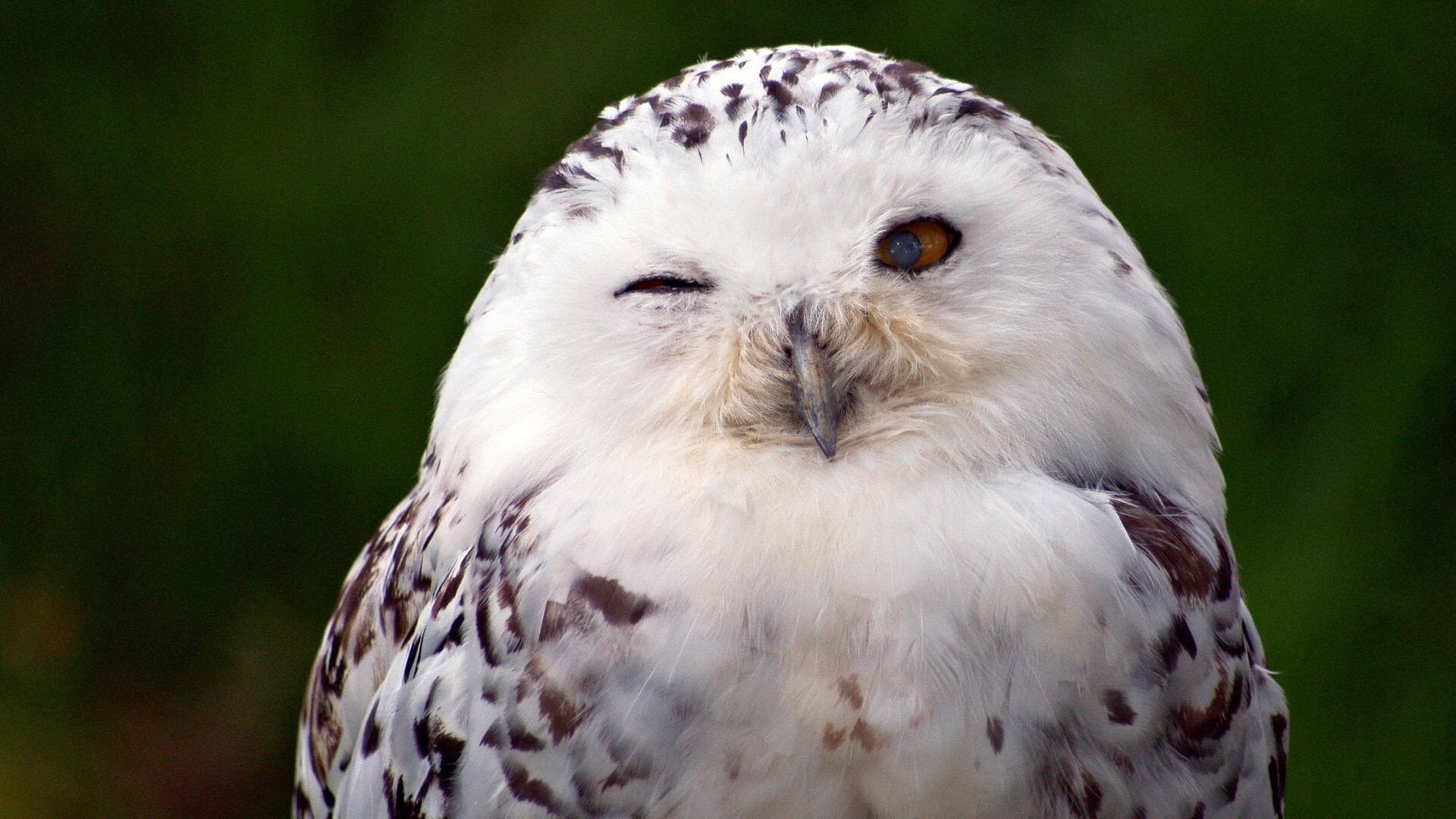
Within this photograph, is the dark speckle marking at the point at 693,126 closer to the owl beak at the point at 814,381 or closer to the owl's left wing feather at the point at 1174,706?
the owl beak at the point at 814,381

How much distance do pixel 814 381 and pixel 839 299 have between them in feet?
0.19

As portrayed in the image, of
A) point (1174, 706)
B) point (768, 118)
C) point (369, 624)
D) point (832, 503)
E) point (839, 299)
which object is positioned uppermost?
point (768, 118)

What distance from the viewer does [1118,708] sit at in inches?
28.7

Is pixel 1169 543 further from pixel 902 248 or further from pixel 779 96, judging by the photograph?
pixel 779 96

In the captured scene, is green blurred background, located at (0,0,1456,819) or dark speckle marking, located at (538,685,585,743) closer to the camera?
dark speckle marking, located at (538,685,585,743)

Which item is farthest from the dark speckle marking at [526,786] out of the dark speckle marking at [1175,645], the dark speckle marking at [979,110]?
the dark speckle marking at [979,110]

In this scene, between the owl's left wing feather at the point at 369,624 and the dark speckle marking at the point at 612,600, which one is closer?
the dark speckle marking at the point at 612,600

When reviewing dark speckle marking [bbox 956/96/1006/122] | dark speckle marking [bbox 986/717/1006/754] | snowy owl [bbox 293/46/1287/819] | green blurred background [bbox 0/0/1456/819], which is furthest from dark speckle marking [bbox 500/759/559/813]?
green blurred background [bbox 0/0/1456/819]

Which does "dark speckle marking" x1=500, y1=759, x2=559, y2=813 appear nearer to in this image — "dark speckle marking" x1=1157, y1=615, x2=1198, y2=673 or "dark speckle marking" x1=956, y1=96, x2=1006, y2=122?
"dark speckle marking" x1=1157, y1=615, x2=1198, y2=673

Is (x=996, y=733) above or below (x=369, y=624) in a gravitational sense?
above

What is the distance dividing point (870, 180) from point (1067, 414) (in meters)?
0.20

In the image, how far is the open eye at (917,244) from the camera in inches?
30.1

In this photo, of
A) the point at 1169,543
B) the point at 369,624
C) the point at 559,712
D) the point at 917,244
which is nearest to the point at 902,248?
the point at 917,244

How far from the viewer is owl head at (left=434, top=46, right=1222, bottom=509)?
29.7 inches
